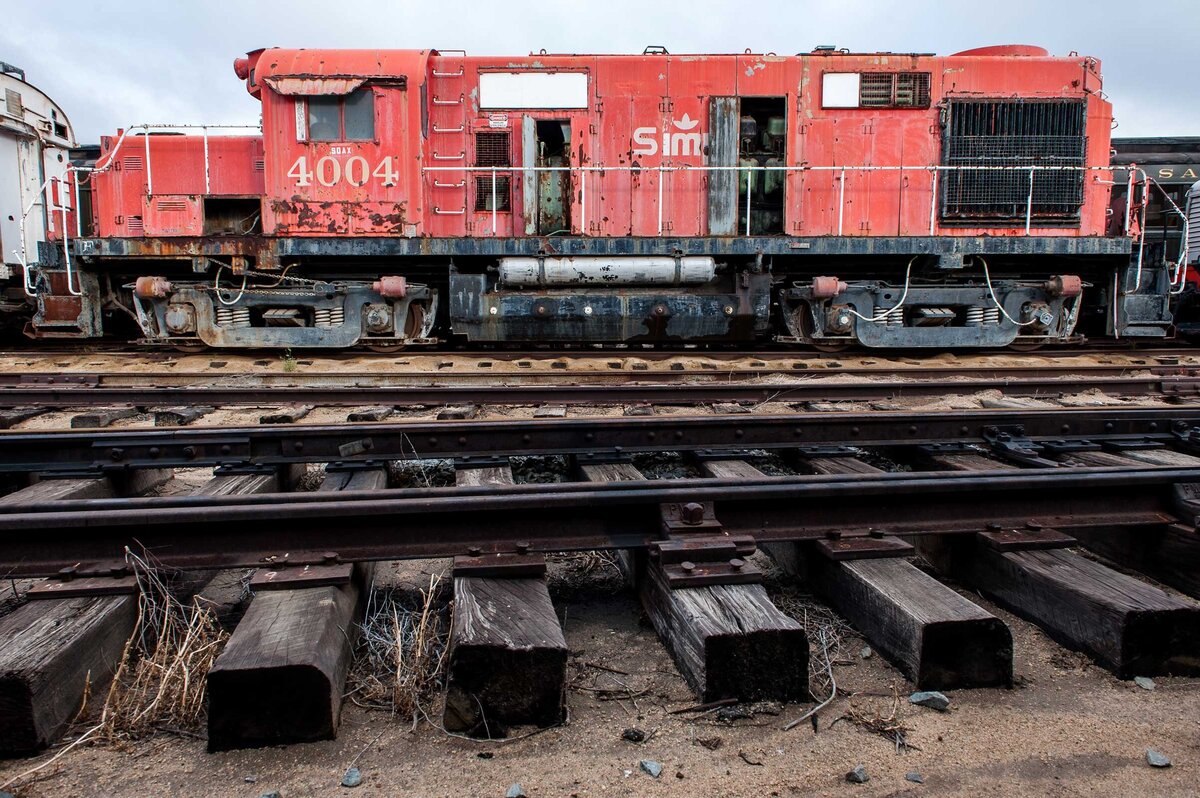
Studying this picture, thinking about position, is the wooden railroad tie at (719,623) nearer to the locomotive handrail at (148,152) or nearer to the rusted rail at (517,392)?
the rusted rail at (517,392)

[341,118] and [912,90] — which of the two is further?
[912,90]

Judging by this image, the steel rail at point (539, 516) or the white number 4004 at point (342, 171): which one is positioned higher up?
the white number 4004 at point (342, 171)

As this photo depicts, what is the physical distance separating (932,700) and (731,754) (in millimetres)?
557

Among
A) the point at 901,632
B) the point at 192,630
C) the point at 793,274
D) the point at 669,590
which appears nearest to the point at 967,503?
the point at 901,632

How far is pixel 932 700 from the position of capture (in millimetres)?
1875

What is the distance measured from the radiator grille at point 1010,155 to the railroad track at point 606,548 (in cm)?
692

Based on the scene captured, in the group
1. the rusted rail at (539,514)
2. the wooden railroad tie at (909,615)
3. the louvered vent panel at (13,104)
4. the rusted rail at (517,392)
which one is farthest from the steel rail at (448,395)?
the louvered vent panel at (13,104)

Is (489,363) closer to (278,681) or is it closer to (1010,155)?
(278,681)

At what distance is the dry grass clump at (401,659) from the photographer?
1879 mm

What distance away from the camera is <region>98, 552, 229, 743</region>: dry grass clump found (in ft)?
5.85

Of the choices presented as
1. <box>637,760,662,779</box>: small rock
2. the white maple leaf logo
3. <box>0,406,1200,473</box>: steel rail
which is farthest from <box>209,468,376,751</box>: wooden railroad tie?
the white maple leaf logo

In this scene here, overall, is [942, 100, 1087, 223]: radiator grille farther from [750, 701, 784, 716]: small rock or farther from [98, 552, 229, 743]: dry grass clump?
[98, 552, 229, 743]: dry grass clump

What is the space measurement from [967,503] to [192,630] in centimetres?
247

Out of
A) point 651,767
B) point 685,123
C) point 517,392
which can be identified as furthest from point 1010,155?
point 651,767
